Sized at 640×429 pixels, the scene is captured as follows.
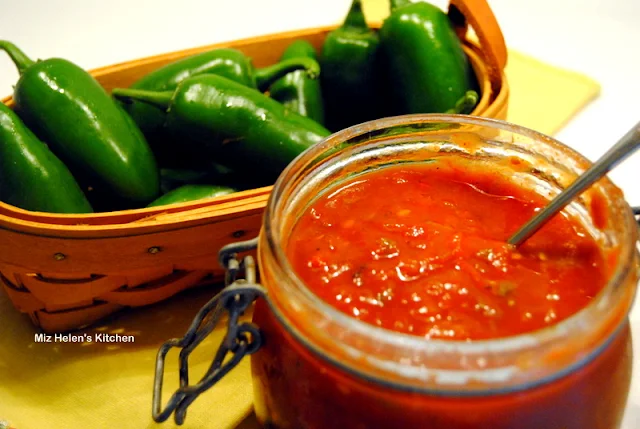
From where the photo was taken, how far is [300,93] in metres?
1.14

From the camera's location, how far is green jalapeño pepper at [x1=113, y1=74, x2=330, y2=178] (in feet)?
3.32

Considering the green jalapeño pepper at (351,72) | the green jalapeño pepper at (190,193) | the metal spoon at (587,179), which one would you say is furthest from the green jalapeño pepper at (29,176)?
the metal spoon at (587,179)

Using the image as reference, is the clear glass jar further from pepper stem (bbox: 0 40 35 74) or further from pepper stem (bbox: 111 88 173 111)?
pepper stem (bbox: 0 40 35 74)

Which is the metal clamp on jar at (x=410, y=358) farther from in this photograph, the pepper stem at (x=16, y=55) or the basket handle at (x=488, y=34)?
the pepper stem at (x=16, y=55)

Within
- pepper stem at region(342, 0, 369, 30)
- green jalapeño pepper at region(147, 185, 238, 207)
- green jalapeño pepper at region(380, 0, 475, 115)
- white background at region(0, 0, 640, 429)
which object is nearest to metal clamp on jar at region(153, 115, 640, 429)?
green jalapeño pepper at region(147, 185, 238, 207)

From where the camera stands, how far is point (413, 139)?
698 mm

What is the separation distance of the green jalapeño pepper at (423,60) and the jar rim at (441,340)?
0.45 metres

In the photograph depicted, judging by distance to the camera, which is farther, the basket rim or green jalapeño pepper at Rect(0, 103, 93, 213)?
green jalapeño pepper at Rect(0, 103, 93, 213)

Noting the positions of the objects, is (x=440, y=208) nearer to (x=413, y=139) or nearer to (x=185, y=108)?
(x=413, y=139)

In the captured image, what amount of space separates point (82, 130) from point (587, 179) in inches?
28.4

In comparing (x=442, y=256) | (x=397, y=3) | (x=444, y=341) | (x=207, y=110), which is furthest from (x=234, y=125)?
(x=444, y=341)

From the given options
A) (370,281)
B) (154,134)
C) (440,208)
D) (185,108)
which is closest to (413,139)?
(440,208)

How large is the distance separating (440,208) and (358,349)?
0.73 ft

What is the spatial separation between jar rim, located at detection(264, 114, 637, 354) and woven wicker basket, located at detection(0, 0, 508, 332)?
0.23 metres
